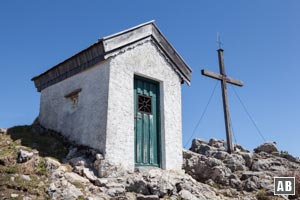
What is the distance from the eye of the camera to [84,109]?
1173 centimetres

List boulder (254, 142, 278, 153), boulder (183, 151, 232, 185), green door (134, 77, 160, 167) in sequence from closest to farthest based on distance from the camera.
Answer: green door (134, 77, 160, 167), boulder (183, 151, 232, 185), boulder (254, 142, 278, 153)

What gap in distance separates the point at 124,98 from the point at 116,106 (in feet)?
1.65

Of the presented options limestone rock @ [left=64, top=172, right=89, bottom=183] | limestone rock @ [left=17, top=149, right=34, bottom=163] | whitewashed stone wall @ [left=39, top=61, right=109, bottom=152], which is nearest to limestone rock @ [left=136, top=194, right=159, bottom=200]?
limestone rock @ [left=64, top=172, right=89, bottom=183]

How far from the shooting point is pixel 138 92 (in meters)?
12.2

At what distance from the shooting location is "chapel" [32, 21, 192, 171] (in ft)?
36.2

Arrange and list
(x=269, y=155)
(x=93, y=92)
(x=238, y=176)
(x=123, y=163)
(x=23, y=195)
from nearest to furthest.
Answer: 1. (x=23, y=195)
2. (x=123, y=163)
3. (x=93, y=92)
4. (x=238, y=176)
5. (x=269, y=155)

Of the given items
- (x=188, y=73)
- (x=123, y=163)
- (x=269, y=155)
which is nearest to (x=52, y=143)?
(x=123, y=163)

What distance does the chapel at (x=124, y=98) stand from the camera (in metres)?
11.0

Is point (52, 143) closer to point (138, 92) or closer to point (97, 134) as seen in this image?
point (97, 134)

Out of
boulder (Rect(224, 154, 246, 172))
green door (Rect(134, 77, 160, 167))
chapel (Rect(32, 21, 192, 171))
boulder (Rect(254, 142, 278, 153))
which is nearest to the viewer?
chapel (Rect(32, 21, 192, 171))

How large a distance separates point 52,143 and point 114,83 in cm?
337

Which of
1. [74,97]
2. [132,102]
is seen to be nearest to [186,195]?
[132,102]

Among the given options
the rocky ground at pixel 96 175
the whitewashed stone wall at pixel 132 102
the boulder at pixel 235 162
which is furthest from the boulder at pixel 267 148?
the whitewashed stone wall at pixel 132 102

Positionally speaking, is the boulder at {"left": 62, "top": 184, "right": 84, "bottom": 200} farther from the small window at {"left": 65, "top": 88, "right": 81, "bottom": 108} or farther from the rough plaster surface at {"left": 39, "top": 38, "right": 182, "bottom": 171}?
the small window at {"left": 65, "top": 88, "right": 81, "bottom": 108}
